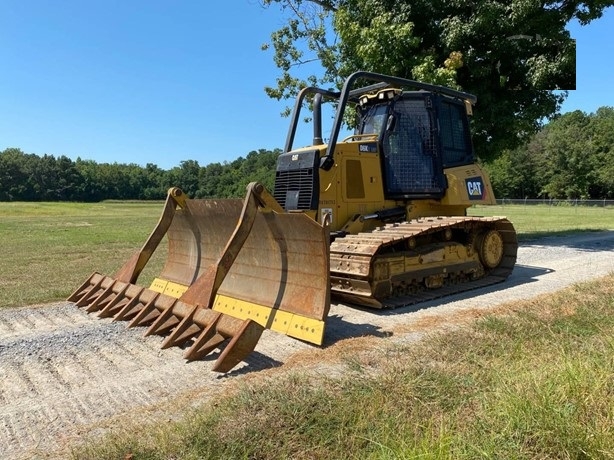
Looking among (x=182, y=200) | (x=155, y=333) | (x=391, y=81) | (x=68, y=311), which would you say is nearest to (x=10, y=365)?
(x=155, y=333)

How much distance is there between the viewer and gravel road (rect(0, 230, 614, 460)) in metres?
3.44

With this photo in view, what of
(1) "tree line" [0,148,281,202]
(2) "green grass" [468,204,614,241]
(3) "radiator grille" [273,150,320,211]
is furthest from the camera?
(1) "tree line" [0,148,281,202]

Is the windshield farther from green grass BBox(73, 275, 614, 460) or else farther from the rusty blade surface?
green grass BBox(73, 275, 614, 460)

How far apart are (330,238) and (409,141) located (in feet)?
7.50

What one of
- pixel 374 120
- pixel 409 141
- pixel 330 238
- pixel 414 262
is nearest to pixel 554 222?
pixel 409 141

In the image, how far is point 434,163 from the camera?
7.96 m

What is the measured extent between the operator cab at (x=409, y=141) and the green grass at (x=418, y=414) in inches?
157

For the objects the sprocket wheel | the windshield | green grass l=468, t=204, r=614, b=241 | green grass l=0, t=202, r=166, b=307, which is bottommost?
green grass l=468, t=204, r=614, b=241

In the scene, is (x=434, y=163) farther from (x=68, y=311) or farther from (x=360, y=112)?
(x=68, y=311)

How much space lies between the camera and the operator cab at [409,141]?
781 cm

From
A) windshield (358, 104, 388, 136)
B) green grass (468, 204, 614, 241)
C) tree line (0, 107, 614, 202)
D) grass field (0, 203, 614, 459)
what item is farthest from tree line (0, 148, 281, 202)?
grass field (0, 203, 614, 459)

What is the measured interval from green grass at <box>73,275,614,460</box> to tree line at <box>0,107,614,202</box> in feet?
105

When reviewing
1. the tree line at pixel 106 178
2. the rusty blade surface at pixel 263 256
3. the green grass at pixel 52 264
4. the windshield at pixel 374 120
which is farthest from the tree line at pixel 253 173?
the rusty blade surface at pixel 263 256

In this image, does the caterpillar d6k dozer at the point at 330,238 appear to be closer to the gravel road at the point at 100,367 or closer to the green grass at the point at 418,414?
the gravel road at the point at 100,367
